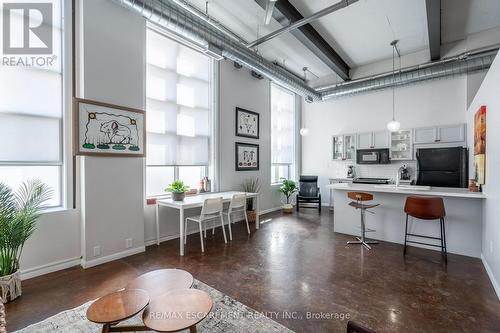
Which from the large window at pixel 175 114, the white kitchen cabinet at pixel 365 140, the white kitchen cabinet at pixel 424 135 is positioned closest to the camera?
the large window at pixel 175 114

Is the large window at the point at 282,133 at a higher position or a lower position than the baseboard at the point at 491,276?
higher

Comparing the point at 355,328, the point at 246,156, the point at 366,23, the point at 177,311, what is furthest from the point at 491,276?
the point at 246,156

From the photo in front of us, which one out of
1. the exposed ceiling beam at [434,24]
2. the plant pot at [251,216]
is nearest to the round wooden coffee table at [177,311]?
the plant pot at [251,216]

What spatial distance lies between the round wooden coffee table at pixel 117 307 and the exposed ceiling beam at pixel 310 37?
12.6ft

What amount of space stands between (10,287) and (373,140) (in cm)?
721

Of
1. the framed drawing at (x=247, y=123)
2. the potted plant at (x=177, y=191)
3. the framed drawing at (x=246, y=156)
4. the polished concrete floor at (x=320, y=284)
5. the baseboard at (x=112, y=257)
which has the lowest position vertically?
the polished concrete floor at (x=320, y=284)

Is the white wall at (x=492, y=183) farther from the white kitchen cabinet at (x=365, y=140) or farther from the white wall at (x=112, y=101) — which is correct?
the white wall at (x=112, y=101)

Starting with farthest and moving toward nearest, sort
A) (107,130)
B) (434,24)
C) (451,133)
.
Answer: (451,133)
(434,24)
(107,130)

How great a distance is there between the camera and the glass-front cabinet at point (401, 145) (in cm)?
577

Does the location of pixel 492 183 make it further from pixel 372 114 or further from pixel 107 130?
pixel 107 130

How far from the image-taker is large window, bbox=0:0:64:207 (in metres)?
2.65

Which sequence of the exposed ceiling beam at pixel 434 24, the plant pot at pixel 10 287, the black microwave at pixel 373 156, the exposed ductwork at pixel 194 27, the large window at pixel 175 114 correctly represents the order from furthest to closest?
1. the black microwave at pixel 373 156
2. the large window at pixel 175 114
3. the exposed ceiling beam at pixel 434 24
4. the exposed ductwork at pixel 194 27
5. the plant pot at pixel 10 287

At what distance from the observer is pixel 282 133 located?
7.23 meters

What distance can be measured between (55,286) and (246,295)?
6.98 feet
